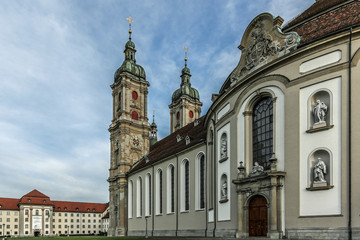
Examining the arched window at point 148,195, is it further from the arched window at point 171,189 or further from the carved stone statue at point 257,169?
the carved stone statue at point 257,169

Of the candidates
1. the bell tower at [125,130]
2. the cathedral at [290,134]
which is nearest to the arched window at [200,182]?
the cathedral at [290,134]

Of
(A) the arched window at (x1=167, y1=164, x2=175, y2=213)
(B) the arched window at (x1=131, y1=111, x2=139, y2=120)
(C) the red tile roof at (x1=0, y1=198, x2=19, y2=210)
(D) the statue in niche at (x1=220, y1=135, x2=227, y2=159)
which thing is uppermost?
(B) the arched window at (x1=131, y1=111, x2=139, y2=120)

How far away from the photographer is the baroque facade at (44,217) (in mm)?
96500

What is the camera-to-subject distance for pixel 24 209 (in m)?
96.6

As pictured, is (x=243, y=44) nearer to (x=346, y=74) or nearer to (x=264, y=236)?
(x=346, y=74)

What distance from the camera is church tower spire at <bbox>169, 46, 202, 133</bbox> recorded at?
64.3 m

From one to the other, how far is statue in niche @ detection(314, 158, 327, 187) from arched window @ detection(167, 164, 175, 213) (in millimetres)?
20959

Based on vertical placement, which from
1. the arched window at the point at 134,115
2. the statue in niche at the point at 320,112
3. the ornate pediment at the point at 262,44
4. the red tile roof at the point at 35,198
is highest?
the ornate pediment at the point at 262,44

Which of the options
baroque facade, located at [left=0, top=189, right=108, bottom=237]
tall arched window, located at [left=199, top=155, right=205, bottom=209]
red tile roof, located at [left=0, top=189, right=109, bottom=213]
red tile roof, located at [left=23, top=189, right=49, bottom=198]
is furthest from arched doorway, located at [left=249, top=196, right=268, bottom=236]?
red tile roof, located at [left=23, top=189, right=49, bottom=198]

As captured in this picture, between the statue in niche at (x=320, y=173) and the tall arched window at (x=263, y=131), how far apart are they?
3.09 metres

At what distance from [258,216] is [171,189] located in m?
17.8

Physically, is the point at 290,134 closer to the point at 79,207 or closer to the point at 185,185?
the point at 185,185

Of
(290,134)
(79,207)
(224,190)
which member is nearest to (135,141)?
(224,190)

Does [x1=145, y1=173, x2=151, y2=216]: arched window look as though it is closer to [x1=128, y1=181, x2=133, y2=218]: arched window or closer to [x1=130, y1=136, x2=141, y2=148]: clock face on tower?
[x1=128, y1=181, x2=133, y2=218]: arched window
